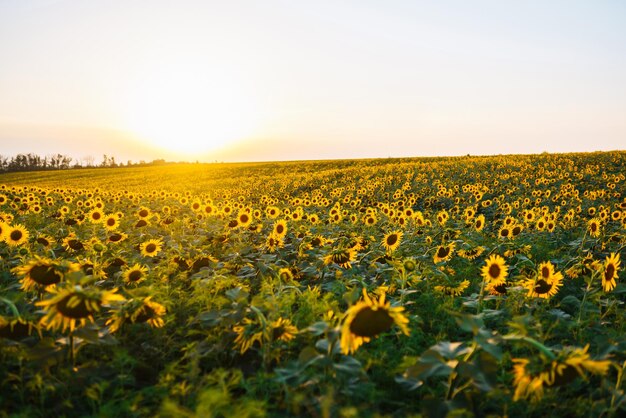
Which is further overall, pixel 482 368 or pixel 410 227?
pixel 410 227

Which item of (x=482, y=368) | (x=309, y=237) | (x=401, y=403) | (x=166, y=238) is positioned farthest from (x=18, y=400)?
(x=166, y=238)

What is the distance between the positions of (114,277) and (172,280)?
27.7 inches

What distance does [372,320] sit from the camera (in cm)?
223

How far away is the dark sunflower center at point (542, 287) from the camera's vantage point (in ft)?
13.5

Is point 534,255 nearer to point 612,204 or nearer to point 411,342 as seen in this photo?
point 411,342

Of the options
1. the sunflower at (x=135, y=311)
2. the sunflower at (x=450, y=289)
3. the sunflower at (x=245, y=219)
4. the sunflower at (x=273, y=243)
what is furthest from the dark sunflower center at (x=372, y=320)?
the sunflower at (x=245, y=219)

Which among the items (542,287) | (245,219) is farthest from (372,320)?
(245,219)

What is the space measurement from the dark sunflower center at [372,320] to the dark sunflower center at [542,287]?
2.72 m

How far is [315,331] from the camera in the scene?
233 centimetres

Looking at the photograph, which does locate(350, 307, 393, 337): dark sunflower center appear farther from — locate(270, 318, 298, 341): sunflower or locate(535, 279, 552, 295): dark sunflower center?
locate(535, 279, 552, 295): dark sunflower center

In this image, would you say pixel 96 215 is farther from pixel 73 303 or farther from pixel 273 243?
pixel 73 303

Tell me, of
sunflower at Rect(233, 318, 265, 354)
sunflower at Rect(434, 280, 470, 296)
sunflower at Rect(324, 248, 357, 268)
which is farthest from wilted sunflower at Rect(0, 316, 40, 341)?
sunflower at Rect(434, 280, 470, 296)

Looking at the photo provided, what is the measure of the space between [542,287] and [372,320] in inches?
112

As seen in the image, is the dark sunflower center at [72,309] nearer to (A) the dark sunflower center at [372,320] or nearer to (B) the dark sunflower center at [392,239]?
(A) the dark sunflower center at [372,320]
